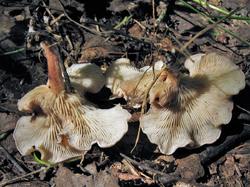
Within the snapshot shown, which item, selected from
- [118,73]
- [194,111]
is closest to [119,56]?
[118,73]

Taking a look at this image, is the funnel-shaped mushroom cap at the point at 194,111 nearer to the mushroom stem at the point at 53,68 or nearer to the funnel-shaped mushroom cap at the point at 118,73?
the funnel-shaped mushroom cap at the point at 118,73

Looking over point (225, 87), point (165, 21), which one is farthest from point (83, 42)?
point (225, 87)

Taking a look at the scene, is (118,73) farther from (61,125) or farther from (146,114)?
(61,125)

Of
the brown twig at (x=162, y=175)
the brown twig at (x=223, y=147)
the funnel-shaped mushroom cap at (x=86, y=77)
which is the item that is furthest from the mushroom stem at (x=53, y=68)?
the brown twig at (x=223, y=147)

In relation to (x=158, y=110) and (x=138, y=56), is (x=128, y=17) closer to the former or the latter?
(x=138, y=56)

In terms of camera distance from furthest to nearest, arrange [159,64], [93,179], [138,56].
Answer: [138,56] → [159,64] → [93,179]
